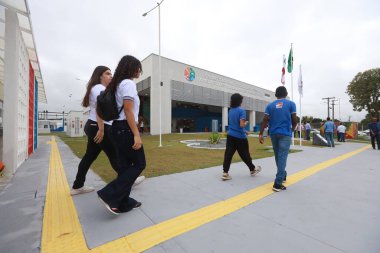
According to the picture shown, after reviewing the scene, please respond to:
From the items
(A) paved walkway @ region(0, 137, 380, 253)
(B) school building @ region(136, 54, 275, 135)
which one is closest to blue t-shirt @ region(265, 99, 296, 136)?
(A) paved walkway @ region(0, 137, 380, 253)

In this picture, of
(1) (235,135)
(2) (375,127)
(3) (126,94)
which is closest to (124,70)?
(3) (126,94)

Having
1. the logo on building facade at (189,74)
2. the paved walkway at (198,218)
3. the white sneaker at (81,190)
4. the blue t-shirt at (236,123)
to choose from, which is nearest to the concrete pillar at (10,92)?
the paved walkway at (198,218)

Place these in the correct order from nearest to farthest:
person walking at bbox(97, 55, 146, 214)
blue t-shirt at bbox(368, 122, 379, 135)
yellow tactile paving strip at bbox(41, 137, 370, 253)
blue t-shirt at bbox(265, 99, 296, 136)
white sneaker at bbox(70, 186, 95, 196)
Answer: yellow tactile paving strip at bbox(41, 137, 370, 253) < person walking at bbox(97, 55, 146, 214) < white sneaker at bbox(70, 186, 95, 196) < blue t-shirt at bbox(265, 99, 296, 136) < blue t-shirt at bbox(368, 122, 379, 135)

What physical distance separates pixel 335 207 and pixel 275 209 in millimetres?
785

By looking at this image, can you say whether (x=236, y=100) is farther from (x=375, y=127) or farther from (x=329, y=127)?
(x=375, y=127)

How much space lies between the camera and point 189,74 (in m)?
26.5

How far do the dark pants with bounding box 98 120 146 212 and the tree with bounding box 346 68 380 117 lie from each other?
36.8 m

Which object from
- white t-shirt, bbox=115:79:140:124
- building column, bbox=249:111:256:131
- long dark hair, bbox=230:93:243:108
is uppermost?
building column, bbox=249:111:256:131

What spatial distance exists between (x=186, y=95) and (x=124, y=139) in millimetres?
24325

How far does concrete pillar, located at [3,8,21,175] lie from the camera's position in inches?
154

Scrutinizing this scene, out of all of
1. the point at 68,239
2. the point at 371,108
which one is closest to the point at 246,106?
the point at 371,108

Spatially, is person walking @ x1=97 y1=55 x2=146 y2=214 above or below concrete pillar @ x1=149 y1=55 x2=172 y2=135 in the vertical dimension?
below

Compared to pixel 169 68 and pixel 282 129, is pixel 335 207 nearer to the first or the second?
pixel 282 129

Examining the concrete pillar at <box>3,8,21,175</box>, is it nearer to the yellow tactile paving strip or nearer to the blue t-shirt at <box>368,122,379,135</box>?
the yellow tactile paving strip
